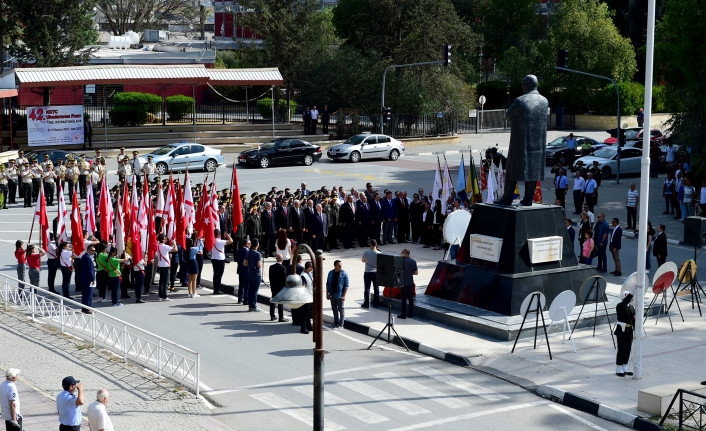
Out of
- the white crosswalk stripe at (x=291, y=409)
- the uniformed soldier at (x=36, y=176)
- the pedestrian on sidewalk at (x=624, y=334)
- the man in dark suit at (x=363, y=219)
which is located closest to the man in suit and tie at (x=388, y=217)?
the man in dark suit at (x=363, y=219)

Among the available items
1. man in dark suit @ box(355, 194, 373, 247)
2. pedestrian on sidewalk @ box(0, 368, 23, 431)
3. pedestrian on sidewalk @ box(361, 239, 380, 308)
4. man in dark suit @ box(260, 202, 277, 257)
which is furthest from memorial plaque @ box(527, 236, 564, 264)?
pedestrian on sidewalk @ box(0, 368, 23, 431)

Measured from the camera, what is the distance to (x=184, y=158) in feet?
137

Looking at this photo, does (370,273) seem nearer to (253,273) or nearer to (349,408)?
(253,273)

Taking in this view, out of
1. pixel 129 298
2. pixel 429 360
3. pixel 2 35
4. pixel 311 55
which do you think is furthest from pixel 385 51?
pixel 429 360

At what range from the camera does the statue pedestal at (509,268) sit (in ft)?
68.2

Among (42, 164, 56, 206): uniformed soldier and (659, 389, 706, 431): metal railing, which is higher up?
(42, 164, 56, 206): uniformed soldier

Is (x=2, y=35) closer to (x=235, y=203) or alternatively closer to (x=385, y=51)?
(x=385, y=51)

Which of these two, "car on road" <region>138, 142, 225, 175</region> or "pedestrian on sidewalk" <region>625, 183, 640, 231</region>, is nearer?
"pedestrian on sidewalk" <region>625, 183, 640, 231</region>

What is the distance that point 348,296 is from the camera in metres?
23.2

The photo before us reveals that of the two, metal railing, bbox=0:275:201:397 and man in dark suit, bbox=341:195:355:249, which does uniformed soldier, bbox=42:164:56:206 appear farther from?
metal railing, bbox=0:275:201:397

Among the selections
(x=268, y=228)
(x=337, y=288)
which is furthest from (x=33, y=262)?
(x=337, y=288)

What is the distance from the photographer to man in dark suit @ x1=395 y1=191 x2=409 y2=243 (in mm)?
29594

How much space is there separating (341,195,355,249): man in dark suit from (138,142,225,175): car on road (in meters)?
14.1

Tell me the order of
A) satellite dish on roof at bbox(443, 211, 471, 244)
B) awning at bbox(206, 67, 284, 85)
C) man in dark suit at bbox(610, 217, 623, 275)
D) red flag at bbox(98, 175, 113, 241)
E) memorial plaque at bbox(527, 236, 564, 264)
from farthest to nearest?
awning at bbox(206, 67, 284, 85)
man in dark suit at bbox(610, 217, 623, 275)
satellite dish on roof at bbox(443, 211, 471, 244)
red flag at bbox(98, 175, 113, 241)
memorial plaque at bbox(527, 236, 564, 264)
